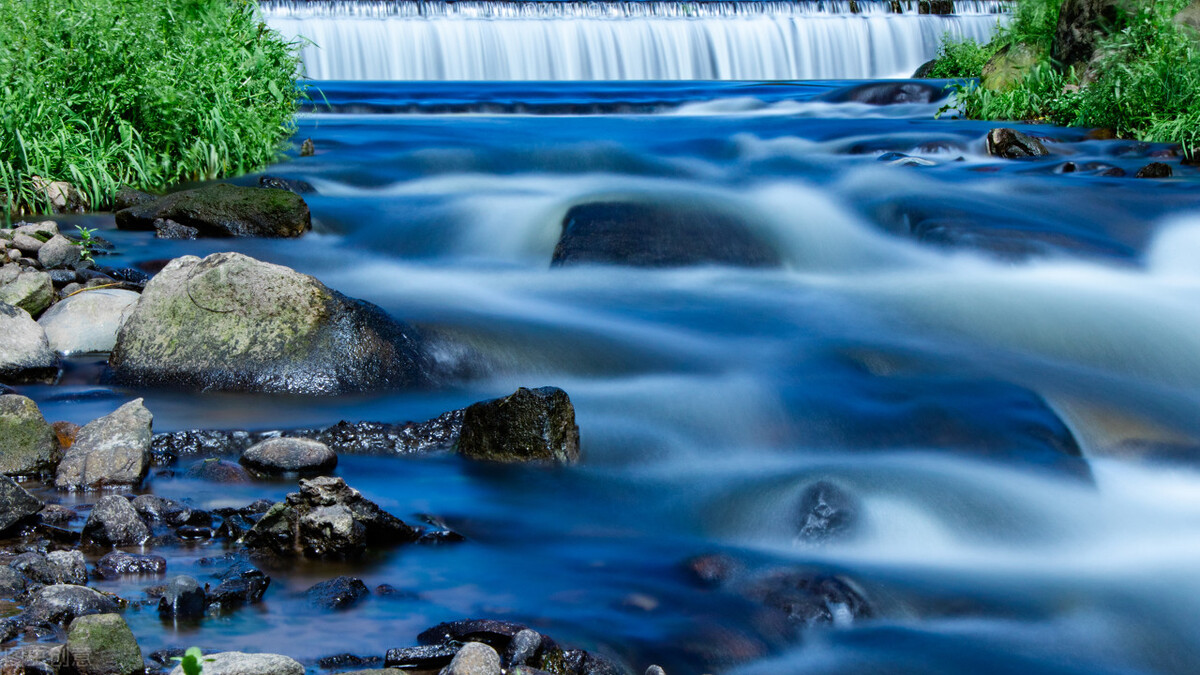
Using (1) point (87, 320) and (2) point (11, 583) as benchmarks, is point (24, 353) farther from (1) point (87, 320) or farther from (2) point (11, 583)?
(2) point (11, 583)

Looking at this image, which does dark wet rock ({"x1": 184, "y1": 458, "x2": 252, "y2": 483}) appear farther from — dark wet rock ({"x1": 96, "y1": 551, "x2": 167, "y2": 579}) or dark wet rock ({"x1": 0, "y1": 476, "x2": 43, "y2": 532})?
dark wet rock ({"x1": 96, "y1": 551, "x2": 167, "y2": 579})

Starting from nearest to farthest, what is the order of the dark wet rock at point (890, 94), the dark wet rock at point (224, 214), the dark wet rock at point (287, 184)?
1. the dark wet rock at point (224, 214)
2. the dark wet rock at point (287, 184)
3. the dark wet rock at point (890, 94)

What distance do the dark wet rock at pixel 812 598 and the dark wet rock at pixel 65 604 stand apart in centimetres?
191

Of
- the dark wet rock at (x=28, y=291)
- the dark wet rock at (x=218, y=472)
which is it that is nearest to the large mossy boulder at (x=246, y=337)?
the dark wet rock at (x=28, y=291)

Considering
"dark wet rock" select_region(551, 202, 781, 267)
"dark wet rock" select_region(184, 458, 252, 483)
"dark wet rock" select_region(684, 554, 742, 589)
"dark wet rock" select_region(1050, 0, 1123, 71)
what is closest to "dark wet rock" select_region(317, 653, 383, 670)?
"dark wet rock" select_region(684, 554, 742, 589)

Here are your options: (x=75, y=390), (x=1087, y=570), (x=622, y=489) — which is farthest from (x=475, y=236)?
(x=1087, y=570)

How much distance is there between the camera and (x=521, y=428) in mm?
4555

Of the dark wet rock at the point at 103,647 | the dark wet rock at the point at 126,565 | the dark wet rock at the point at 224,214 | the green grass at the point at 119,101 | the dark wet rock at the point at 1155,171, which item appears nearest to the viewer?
the dark wet rock at the point at 103,647

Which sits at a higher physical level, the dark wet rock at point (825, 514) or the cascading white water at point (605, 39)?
the cascading white water at point (605, 39)

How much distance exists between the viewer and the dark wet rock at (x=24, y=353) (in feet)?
17.0

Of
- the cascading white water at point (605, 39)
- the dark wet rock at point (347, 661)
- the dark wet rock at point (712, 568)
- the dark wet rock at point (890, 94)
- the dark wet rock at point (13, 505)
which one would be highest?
the cascading white water at point (605, 39)

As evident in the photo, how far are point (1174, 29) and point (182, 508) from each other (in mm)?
11300

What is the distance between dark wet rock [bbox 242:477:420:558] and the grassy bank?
9139 mm

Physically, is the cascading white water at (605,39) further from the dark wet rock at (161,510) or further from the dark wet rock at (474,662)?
the dark wet rock at (474,662)
